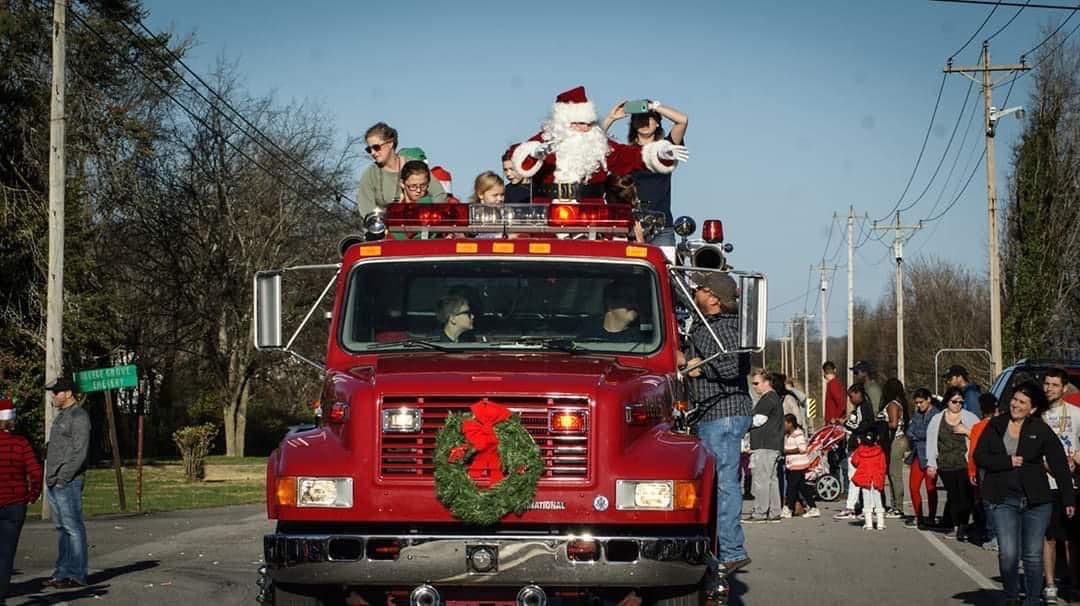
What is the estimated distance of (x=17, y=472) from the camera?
12.4 metres

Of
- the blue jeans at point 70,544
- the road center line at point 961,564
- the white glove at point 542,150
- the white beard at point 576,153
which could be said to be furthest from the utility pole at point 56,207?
the white beard at point 576,153

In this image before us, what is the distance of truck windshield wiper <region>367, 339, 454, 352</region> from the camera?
916cm

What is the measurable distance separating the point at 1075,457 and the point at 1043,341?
36.4m

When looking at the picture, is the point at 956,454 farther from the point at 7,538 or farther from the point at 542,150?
the point at 7,538

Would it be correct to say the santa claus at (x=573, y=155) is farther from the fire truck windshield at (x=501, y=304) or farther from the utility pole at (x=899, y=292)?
the utility pole at (x=899, y=292)

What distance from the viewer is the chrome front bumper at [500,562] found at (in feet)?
25.9

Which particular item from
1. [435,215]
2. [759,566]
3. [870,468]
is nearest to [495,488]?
[435,215]

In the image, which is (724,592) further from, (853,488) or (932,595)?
(853,488)

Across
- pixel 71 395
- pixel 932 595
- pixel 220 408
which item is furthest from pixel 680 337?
pixel 220 408

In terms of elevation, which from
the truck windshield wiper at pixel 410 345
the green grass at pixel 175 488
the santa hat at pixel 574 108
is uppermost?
the santa hat at pixel 574 108

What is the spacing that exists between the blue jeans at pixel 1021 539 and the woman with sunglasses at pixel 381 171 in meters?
5.14

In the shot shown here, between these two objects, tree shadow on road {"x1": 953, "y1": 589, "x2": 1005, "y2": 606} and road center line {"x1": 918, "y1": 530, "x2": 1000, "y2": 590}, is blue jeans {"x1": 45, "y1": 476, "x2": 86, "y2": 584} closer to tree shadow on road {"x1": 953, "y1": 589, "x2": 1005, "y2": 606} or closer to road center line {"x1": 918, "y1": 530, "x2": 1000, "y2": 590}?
tree shadow on road {"x1": 953, "y1": 589, "x2": 1005, "y2": 606}

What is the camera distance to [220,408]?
5719cm

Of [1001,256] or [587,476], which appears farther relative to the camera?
[1001,256]
